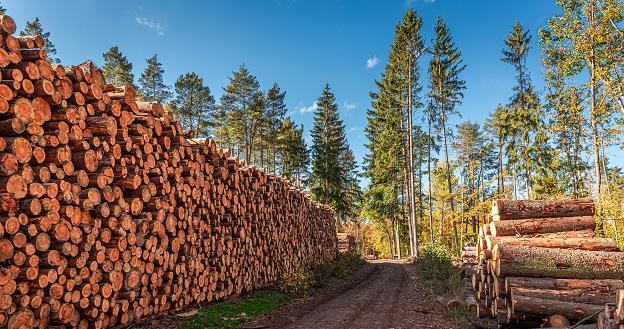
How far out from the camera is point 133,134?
752cm

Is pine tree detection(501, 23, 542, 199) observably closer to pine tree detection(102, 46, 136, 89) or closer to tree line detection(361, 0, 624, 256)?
tree line detection(361, 0, 624, 256)

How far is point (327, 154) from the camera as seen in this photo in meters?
38.3

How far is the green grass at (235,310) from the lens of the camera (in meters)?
7.95

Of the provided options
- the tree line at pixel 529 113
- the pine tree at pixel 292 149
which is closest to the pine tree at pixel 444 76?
the tree line at pixel 529 113

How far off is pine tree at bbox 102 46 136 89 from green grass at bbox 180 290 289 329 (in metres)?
30.6

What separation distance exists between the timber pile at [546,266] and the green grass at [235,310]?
5.36 metres

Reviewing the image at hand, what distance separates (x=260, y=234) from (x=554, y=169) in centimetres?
2774

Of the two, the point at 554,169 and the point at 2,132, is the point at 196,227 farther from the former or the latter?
the point at 554,169

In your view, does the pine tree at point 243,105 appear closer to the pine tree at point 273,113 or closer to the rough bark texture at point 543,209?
the pine tree at point 273,113

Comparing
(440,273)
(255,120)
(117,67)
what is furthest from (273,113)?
(440,273)

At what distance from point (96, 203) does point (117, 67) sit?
34.2 metres

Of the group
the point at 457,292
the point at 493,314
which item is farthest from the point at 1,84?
the point at 457,292

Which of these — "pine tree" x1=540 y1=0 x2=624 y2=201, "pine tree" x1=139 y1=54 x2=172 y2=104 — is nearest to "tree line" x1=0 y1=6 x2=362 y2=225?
"pine tree" x1=139 y1=54 x2=172 y2=104

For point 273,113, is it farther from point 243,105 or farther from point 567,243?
point 567,243
